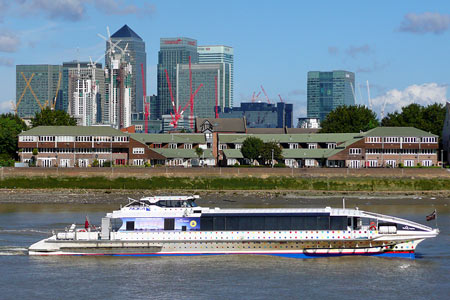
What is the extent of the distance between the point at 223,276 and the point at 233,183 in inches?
2580

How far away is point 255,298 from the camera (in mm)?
44469

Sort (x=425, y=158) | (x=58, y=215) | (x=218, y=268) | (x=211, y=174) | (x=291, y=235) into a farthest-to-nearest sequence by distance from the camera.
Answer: (x=425, y=158)
(x=211, y=174)
(x=58, y=215)
(x=291, y=235)
(x=218, y=268)

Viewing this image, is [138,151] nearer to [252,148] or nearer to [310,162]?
[252,148]

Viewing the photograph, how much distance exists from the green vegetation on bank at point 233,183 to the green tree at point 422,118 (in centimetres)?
4666

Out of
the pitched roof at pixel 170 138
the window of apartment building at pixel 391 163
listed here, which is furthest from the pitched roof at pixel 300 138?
the window of apartment building at pixel 391 163

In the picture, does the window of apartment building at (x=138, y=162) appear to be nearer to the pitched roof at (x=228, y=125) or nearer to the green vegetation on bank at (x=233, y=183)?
the green vegetation on bank at (x=233, y=183)

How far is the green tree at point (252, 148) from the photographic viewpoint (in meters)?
142

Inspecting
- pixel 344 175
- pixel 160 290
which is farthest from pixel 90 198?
pixel 160 290

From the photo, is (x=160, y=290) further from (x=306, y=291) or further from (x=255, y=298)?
(x=306, y=291)

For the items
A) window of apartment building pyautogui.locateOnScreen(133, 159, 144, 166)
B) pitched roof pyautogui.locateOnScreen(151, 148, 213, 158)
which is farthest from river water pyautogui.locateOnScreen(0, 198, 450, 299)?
pitched roof pyautogui.locateOnScreen(151, 148, 213, 158)

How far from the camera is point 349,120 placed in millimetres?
178125

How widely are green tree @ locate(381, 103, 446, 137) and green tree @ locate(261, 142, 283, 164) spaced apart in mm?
36792

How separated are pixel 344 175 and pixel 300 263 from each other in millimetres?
65744

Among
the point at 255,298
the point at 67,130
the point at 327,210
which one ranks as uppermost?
the point at 67,130
